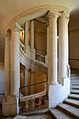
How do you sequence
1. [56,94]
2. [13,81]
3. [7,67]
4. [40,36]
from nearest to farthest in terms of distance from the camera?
[56,94] < [13,81] < [7,67] < [40,36]

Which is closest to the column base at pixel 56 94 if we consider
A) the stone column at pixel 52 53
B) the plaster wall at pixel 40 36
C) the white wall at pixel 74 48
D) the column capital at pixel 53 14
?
the stone column at pixel 52 53

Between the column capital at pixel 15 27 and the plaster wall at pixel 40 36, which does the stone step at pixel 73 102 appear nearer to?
the column capital at pixel 15 27

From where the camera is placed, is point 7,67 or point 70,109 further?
point 7,67

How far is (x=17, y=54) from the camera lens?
718cm

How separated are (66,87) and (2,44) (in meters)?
3.98

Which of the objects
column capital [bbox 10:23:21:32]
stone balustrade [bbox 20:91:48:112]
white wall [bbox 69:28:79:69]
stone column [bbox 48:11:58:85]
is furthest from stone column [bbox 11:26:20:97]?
white wall [bbox 69:28:79:69]

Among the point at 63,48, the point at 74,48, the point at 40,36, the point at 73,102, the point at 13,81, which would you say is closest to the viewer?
the point at 73,102

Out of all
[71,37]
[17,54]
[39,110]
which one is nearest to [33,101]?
[39,110]

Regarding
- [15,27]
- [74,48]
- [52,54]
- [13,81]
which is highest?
[15,27]

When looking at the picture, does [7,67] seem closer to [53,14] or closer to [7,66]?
[7,66]

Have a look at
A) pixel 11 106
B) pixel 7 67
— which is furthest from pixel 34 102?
pixel 7 67

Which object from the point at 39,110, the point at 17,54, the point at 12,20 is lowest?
the point at 39,110

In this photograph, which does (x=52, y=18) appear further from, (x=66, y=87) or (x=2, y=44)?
(x=2, y=44)

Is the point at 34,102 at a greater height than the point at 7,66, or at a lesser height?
lesser
